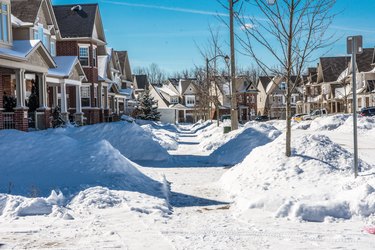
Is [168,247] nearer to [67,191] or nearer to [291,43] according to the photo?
[67,191]

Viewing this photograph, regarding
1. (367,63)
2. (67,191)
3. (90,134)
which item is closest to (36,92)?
(90,134)

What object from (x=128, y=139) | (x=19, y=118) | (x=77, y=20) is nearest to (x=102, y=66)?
(x=77, y=20)

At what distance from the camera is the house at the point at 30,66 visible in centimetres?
2066

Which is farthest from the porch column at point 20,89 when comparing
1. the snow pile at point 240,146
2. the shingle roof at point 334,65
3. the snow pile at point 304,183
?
the shingle roof at point 334,65

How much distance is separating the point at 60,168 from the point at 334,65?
6389 cm

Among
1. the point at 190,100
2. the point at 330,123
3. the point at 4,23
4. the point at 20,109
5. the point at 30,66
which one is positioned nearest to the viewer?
the point at 20,109

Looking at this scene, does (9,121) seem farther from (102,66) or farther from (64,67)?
(102,66)

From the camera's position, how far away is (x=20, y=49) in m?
21.5

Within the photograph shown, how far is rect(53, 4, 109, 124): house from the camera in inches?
1326

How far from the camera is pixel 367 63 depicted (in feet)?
199

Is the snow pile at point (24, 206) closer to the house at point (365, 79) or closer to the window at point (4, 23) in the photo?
the window at point (4, 23)

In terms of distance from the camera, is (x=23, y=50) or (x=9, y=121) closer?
(x=9, y=121)

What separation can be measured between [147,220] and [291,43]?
6.14m

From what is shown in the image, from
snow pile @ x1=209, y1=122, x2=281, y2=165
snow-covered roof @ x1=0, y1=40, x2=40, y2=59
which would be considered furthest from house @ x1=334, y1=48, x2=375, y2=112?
snow-covered roof @ x1=0, y1=40, x2=40, y2=59
